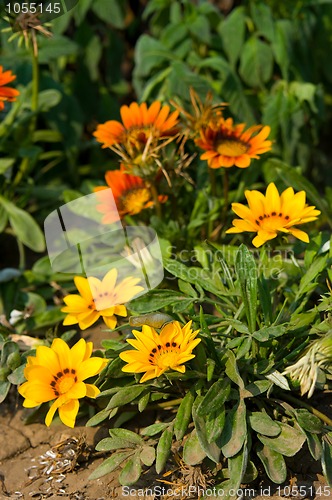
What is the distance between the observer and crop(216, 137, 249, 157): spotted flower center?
2342 mm

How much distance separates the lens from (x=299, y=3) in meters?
3.12

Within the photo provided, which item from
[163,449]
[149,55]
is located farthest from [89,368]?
[149,55]

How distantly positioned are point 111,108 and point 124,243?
3.44 feet

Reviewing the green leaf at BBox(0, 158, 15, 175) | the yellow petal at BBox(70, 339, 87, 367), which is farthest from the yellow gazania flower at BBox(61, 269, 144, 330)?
the green leaf at BBox(0, 158, 15, 175)

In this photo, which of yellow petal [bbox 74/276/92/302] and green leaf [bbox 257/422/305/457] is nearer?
green leaf [bbox 257/422/305/457]

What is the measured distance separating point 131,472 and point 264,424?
1.20 feet

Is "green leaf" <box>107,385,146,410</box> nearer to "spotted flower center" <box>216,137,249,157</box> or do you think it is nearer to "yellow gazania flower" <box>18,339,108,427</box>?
"yellow gazania flower" <box>18,339,108,427</box>

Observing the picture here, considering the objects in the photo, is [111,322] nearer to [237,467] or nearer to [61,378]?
[61,378]

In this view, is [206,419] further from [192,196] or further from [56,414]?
[192,196]

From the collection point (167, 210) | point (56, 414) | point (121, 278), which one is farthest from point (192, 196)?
point (56, 414)

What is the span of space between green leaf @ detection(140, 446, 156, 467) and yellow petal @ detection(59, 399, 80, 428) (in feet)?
0.69

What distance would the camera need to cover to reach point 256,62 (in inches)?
121

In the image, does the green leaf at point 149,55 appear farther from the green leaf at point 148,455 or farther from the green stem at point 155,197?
the green leaf at point 148,455

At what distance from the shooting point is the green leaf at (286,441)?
1840 millimetres
